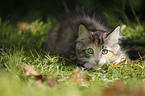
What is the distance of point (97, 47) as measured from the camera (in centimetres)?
247

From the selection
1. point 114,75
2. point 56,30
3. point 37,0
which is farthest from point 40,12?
point 114,75

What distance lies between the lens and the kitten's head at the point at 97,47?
243 cm

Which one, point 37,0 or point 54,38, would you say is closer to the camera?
point 54,38

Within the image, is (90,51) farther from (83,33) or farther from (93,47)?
(83,33)

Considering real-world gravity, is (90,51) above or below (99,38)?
below

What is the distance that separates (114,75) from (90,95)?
879 millimetres

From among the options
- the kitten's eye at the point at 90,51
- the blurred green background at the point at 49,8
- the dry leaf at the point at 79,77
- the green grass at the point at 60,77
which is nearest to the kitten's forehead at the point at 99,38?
the kitten's eye at the point at 90,51

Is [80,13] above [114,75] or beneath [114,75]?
above

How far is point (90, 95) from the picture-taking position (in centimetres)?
143

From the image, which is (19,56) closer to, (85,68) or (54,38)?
(85,68)

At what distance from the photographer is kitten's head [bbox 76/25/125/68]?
2432mm

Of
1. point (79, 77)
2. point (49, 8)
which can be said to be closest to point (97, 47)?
point (79, 77)

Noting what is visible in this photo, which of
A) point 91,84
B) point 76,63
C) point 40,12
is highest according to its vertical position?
point 40,12

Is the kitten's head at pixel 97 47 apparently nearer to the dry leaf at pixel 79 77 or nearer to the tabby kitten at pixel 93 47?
the tabby kitten at pixel 93 47
